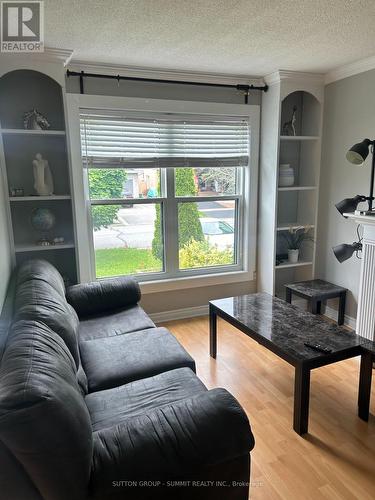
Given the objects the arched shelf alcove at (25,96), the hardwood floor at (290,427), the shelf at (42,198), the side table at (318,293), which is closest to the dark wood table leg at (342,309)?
the side table at (318,293)

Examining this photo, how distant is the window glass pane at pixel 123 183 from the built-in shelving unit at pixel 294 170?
1.12 metres

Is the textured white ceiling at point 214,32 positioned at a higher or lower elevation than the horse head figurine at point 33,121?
higher

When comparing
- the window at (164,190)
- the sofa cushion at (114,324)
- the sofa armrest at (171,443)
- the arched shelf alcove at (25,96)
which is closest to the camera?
the sofa armrest at (171,443)

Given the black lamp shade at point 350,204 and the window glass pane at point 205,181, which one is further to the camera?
the window glass pane at point 205,181

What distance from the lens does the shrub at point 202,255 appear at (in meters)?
3.73

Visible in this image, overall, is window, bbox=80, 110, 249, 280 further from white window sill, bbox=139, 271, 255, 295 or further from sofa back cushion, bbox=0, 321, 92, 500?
sofa back cushion, bbox=0, 321, 92, 500

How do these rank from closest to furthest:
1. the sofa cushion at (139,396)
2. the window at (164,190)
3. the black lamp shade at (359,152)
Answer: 1. the sofa cushion at (139,396)
2. the black lamp shade at (359,152)
3. the window at (164,190)

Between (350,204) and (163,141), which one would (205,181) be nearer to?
(163,141)

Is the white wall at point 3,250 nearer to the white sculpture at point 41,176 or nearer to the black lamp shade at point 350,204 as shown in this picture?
the white sculpture at point 41,176

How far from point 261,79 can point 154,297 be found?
2.38m

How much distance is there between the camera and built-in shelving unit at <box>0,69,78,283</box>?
2846 mm

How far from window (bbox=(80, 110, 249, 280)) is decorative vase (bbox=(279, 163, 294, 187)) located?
1.21 ft

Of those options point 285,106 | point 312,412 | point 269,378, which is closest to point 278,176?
point 285,106

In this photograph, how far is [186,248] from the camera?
3725 mm
